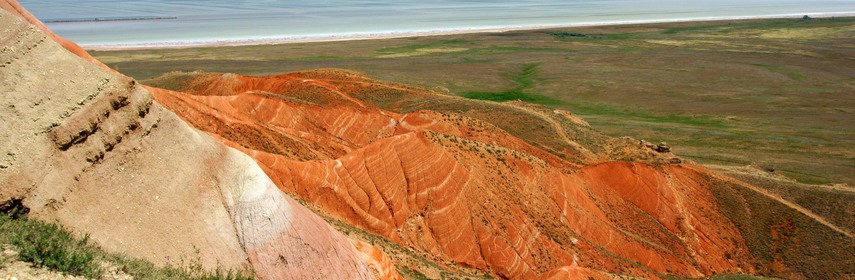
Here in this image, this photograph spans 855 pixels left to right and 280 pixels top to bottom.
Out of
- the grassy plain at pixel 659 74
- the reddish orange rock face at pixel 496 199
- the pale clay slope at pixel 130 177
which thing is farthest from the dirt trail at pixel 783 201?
Result: the pale clay slope at pixel 130 177

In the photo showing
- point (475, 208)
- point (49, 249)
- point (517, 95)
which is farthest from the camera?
point (517, 95)

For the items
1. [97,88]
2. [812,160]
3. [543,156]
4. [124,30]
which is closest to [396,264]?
[97,88]

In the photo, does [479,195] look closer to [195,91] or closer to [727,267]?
[727,267]

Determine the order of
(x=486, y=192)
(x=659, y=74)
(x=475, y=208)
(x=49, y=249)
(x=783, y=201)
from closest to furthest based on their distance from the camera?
1. (x=49, y=249)
2. (x=475, y=208)
3. (x=486, y=192)
4. (x=783, y=201)
5. (x=659, y=74)

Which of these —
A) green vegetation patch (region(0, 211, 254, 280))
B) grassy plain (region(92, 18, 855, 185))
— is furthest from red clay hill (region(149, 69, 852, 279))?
grassy plain (region(92, 18, 855, 185))

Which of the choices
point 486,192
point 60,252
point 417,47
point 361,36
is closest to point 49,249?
point 60,252

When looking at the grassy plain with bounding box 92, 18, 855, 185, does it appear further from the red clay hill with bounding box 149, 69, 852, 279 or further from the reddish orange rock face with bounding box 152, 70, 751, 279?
the reddish orange rock face with bounding box 152, 70, 751, 279

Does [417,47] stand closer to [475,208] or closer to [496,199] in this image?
[496,199]
